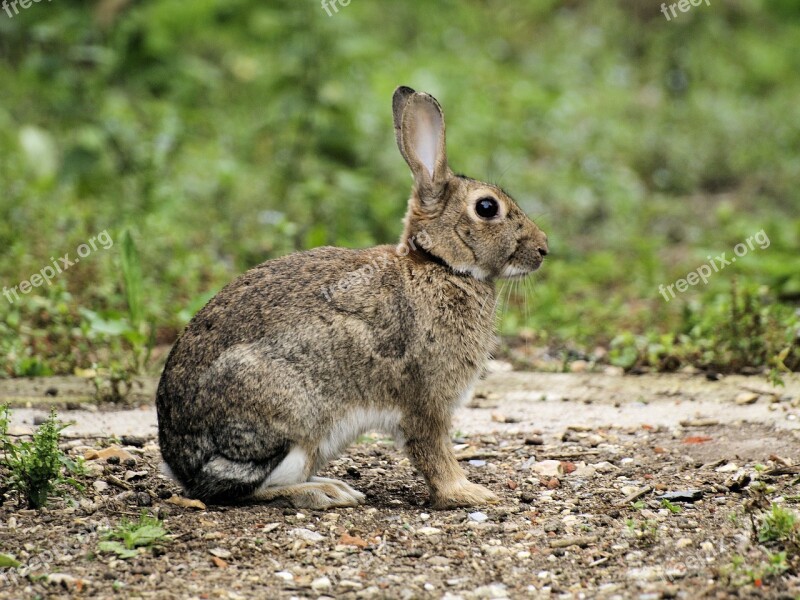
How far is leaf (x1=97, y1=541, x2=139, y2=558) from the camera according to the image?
4320 mm

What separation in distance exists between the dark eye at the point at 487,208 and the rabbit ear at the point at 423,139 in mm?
193

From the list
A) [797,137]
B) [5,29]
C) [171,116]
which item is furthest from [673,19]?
[5,29]

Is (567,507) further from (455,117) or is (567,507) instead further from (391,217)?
(455,117)

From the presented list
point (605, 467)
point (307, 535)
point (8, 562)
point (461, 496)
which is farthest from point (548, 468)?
point (8, 562)

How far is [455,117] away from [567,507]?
784cm

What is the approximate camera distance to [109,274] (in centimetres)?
784

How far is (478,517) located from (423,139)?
1714 millimetres

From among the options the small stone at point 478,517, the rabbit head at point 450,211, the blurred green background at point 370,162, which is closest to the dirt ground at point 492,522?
the small stone at point 478,517

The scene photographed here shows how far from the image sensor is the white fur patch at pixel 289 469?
4883 millimetres

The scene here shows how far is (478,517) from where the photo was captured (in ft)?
16.1

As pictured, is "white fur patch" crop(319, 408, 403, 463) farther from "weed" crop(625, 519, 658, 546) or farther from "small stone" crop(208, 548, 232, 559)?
"weed" crop(625, 519, 658, 546)
